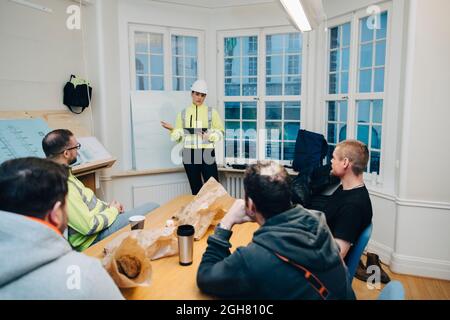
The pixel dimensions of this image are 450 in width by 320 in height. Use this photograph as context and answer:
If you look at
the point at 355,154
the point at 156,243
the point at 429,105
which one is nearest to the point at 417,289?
the point at 429,105

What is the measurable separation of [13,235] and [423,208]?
3.23m

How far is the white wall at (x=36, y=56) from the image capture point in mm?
3305

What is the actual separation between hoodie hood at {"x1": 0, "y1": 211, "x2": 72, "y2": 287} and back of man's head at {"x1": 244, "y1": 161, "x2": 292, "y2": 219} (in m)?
0.69

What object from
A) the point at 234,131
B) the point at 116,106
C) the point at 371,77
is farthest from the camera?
the point at 234,131

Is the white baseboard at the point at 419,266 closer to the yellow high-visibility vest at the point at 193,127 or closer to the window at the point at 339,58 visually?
the window at the point at 339,58

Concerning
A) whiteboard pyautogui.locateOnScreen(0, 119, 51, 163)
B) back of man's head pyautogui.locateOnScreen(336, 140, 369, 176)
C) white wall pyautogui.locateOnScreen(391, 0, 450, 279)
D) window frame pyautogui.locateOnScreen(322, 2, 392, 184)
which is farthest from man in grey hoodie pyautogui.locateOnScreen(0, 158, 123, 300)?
window frame pyautogui.locateOnScreen(322, 2, 392, 184)

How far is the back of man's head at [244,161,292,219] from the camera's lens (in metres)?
1.34

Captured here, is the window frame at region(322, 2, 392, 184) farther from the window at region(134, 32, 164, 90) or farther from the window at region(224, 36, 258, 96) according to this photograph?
the window at region(134, 32, 164, 90)

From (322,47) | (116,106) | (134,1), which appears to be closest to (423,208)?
(322,47)

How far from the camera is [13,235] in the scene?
1059 mm

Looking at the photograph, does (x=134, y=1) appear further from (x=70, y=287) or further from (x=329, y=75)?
(x=70, y=287)

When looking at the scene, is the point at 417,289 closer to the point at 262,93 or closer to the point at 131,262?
the point at 131,262

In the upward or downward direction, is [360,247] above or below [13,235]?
below

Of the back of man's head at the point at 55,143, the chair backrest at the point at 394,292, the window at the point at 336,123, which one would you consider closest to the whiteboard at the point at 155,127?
the window at the point at 336,123
